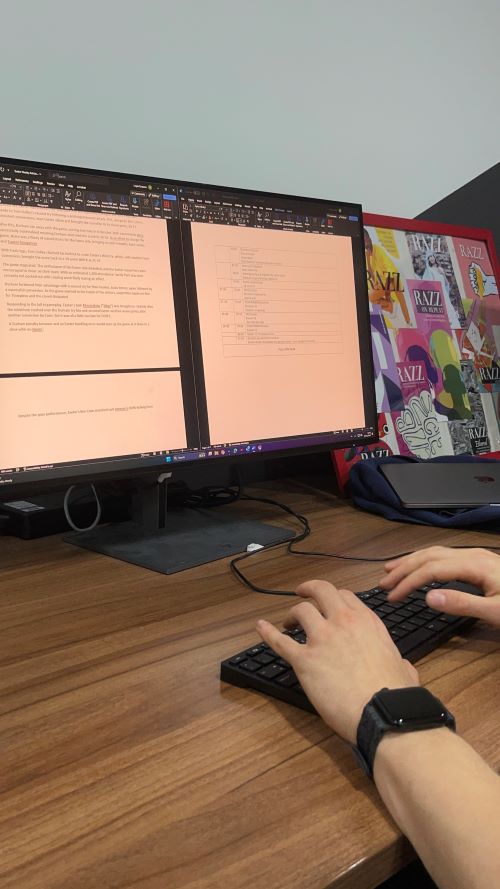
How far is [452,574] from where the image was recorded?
689 mm

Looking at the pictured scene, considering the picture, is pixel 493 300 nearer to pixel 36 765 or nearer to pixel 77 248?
pixel 77 248

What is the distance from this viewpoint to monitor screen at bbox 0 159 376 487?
2.61 ft

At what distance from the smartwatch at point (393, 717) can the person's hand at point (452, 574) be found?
0.18 m

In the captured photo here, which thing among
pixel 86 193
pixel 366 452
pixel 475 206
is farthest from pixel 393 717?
pixel 475 206

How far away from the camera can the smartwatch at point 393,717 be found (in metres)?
0.43

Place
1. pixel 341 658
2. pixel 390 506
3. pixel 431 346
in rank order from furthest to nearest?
pixel 431 346, pixel 390 506, pixel 341 658

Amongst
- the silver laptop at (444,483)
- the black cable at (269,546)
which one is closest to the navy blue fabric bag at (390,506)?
the silver laptop at (444,483)

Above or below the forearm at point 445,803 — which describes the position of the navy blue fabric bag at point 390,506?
above

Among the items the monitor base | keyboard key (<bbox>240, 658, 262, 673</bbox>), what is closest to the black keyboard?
keyboard key (<bbox>240, 658, 262, 673</bbox>)

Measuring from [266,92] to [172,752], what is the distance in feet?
4.06

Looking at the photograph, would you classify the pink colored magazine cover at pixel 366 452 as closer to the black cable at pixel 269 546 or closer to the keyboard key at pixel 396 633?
the black cable at pixel 269 546

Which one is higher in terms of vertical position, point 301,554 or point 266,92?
point 266,92

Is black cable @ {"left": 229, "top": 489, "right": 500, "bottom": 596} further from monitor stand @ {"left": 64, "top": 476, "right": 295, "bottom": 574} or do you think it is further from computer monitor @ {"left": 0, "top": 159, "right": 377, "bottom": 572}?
computer monitor @ {"left": 0, "top": 159, "right": 377, "bottom": 572}

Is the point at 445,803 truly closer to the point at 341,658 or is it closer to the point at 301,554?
the point at 341,658
